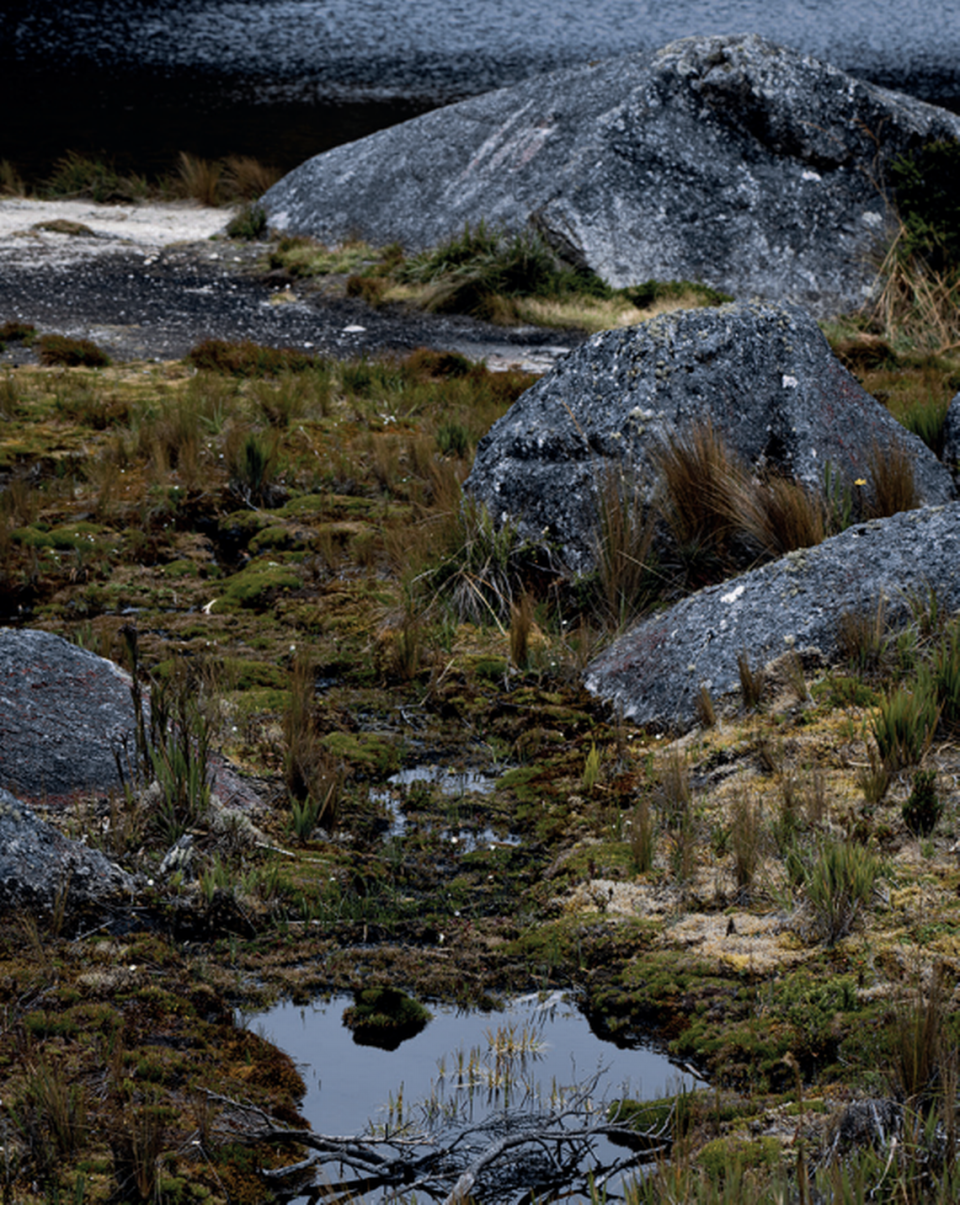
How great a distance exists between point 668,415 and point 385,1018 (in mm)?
3838

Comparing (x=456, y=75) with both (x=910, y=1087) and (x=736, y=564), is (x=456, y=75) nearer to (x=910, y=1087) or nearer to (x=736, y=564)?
(x=736, y=564)

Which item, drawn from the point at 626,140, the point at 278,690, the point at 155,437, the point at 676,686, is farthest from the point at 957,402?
the point at 626,140

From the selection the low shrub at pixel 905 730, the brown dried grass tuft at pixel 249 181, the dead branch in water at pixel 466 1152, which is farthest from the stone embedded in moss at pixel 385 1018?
the brown dried grass tuft at pixel 249 181

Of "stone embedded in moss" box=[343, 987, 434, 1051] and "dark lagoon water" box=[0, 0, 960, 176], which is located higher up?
"dark lagoon water" box=[0, 0, 960, 176]

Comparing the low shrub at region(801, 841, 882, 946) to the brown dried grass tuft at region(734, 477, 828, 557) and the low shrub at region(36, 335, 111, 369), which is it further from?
the low shrub at region(36, 335, 111, 369)

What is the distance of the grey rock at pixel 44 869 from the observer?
3113mm

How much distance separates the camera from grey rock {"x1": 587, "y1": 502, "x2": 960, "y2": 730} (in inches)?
180

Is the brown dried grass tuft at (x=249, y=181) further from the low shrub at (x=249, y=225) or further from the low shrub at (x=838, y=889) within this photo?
the low shrub at (x=838, y=889)

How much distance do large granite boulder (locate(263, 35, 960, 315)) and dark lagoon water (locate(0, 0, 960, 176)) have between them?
11.7m

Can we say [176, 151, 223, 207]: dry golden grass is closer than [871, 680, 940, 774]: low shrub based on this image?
No

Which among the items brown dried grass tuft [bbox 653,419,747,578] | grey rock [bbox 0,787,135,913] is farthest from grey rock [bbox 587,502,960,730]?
grey rock [bbox 0,787,135,913]

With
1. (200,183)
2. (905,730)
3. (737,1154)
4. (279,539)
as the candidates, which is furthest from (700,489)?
(200,183)

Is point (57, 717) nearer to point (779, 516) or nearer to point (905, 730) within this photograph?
point (905, 730)

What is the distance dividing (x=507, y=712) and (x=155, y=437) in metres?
4.30
